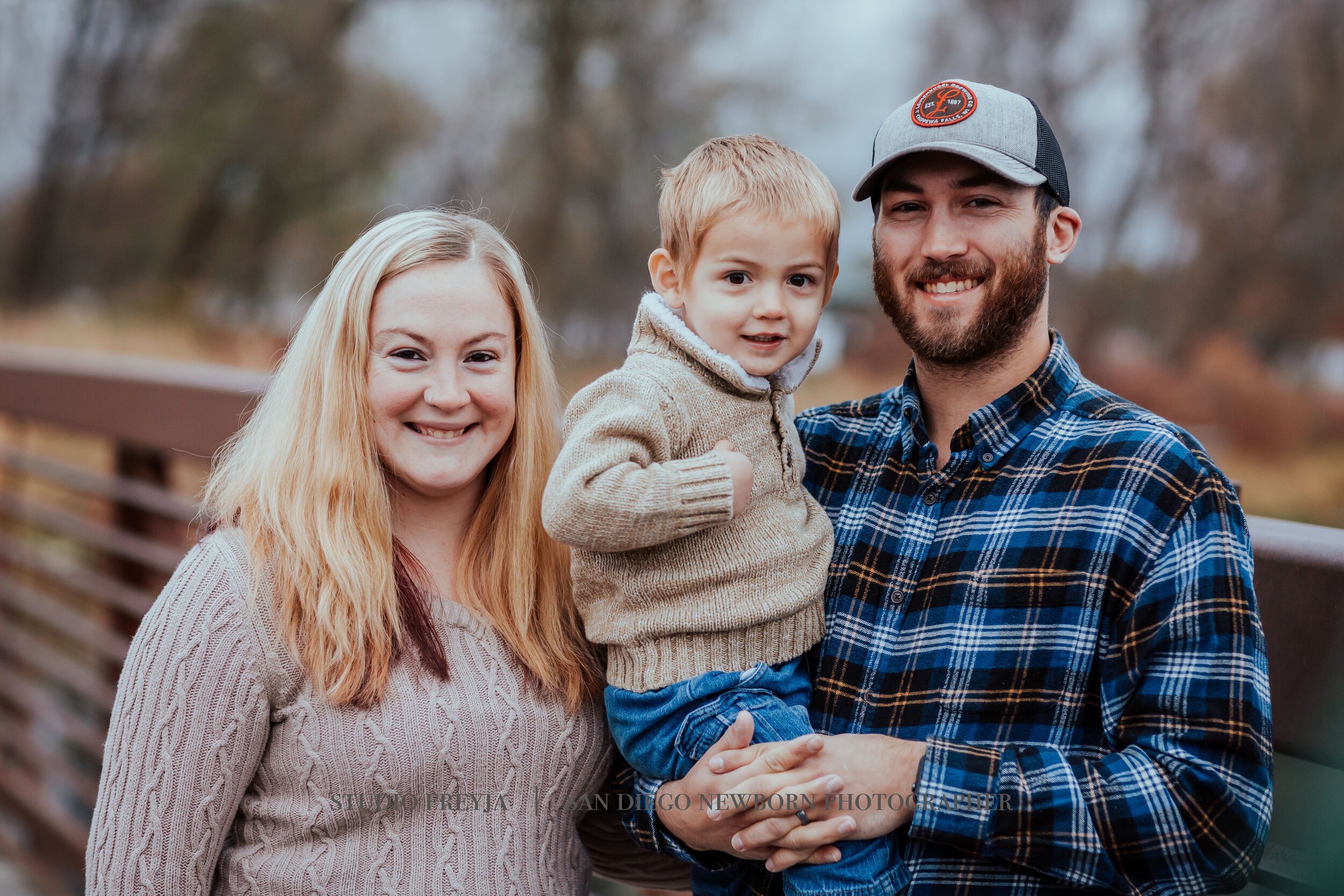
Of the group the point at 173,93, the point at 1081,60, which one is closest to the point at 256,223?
the point at 173,93

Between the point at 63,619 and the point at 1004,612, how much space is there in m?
3.72

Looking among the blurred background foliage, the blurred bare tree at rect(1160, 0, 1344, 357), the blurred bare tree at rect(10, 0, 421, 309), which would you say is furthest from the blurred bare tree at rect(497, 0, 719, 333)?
the blurred bare tree at rect(1160, 0, 1344, 357)

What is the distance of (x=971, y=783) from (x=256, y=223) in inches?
450

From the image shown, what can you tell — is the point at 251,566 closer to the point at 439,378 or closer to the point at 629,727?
the point at 439,378

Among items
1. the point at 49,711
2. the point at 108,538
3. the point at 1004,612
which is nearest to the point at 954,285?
the point at 1004,612

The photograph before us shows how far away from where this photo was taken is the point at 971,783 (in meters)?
1.51

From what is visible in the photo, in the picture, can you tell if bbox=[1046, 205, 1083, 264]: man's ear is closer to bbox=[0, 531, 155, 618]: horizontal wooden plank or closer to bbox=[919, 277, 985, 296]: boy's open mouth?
bbox=[919, 277, 985, 296]: boy's open mouth

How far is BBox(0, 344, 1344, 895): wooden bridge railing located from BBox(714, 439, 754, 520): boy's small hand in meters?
0.74

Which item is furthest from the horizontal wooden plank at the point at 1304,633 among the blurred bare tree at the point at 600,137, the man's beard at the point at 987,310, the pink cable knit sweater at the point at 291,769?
the blurred bare tree at the point at 600,137

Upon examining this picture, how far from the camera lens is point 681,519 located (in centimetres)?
161

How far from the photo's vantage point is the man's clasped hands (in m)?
1.53

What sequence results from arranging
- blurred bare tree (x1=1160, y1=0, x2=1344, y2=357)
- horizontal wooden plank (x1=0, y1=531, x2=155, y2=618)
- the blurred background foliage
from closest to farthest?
horizontal wooden plank (x1=0, y1=531, x2=155, y2=618)
blurred bare tree (x1=1160, y1=0, x2=1344, y2=357)
the blurred background foliage

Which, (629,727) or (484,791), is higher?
(629,727)

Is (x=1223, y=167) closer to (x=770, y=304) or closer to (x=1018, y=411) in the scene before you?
(x=1018, y=411)
